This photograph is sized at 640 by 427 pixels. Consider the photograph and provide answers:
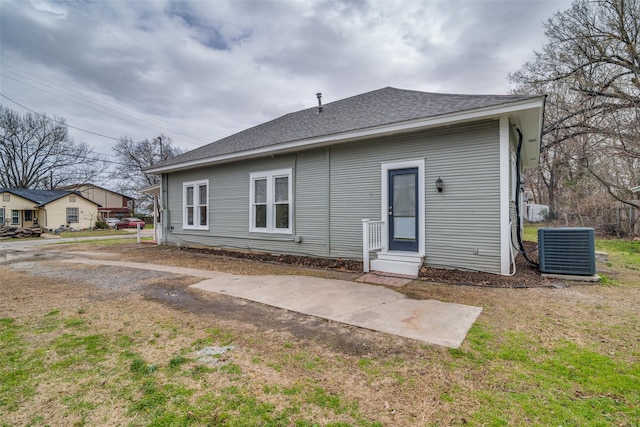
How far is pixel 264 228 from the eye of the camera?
898cm

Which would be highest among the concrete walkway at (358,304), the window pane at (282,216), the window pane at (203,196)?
the window pane at (203,196)

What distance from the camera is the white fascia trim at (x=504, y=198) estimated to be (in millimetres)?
5367

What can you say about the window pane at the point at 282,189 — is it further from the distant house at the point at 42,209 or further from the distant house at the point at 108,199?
the distant house at the point at 108,199

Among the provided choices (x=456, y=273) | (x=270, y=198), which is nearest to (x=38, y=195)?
(x=270, y=198)

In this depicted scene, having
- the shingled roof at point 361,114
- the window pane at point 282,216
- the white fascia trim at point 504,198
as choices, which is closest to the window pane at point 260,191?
the window pane at point 282,216

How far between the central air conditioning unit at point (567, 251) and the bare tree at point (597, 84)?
9.33 meters

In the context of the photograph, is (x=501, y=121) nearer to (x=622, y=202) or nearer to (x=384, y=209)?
(x=384, y=209)

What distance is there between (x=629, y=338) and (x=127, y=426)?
14.2 ft

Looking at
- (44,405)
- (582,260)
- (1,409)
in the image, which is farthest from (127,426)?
(582,260)

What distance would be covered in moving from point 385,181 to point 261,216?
4094 mm

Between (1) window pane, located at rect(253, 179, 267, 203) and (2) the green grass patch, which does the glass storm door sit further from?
(1) window pane, located at rect(253, 179, 267, 203)

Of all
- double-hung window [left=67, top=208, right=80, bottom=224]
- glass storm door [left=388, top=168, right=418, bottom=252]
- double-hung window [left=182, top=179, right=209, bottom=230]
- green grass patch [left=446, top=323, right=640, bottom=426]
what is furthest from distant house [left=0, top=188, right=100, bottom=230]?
green grass patch [left=446, top=323, right=640, bottom=426]

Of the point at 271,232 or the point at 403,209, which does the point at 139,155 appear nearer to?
the point at 271,232

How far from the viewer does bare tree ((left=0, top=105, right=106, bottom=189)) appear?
92.7ft
